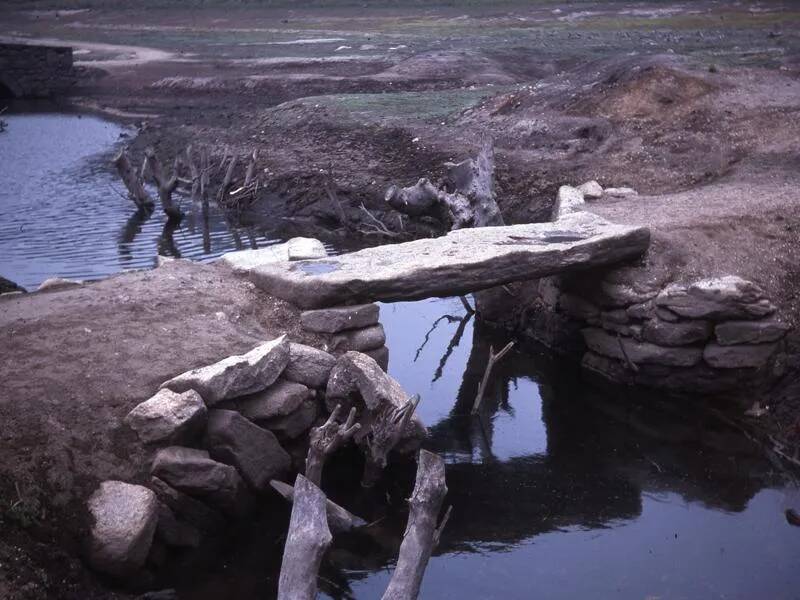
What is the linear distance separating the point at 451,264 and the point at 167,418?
3541 millimetres

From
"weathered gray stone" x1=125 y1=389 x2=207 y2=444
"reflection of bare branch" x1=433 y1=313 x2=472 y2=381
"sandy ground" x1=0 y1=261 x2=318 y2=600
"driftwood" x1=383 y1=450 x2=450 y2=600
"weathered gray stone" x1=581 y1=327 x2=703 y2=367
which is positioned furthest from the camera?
"reflection of bare branch" x1=433 y1=313 x2=472 y2=381

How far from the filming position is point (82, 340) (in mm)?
8508

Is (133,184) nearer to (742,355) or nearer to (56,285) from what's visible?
(56,285)

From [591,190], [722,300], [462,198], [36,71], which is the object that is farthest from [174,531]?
[36,71]

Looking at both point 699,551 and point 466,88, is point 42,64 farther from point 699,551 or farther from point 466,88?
point 699,551

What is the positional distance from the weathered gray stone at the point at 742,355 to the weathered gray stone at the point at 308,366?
3977 mm

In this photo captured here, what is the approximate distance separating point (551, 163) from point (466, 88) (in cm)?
874

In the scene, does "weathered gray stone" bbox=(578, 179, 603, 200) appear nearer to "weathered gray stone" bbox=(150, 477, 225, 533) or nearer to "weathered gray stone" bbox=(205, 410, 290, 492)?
"weathered gray stone" bbox=(205, 410, 290, 492)

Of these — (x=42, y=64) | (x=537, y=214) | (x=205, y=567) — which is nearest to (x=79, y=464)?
(x=205, y=567)

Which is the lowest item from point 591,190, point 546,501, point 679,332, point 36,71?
point 546,501

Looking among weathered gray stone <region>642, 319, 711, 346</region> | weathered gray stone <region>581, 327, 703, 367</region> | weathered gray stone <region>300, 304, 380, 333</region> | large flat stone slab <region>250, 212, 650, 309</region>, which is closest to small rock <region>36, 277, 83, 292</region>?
large flat stone slab <region>250, 212, 650, 309</region>

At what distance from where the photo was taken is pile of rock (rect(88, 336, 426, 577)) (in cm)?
713

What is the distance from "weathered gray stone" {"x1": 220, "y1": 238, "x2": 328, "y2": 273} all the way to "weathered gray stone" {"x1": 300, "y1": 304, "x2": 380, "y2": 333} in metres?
1.12

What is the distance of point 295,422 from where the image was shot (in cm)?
855
